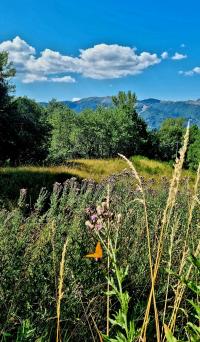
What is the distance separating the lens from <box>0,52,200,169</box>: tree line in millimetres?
25472

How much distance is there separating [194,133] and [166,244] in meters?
58.9

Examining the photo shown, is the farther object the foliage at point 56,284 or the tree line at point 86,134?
the tree line at point 86,134

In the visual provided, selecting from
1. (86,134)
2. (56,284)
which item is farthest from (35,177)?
(86,134)

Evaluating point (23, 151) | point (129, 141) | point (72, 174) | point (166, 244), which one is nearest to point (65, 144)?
point (129, 141)

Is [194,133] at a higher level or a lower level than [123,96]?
lower

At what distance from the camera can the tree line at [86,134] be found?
25472 mm

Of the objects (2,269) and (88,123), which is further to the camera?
(88,123)

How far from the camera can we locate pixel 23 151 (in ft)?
90.0

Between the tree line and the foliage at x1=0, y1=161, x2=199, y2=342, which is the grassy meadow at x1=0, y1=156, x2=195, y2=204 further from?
the tree line

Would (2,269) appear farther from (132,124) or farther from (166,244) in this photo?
(132,124)

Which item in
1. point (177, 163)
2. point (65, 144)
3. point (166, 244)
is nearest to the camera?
point (177, 163)

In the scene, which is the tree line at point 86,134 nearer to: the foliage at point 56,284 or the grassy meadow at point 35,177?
the grassy meadow at point 35,177

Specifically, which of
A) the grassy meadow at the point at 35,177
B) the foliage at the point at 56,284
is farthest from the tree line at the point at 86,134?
the foliage at the point at 56,284

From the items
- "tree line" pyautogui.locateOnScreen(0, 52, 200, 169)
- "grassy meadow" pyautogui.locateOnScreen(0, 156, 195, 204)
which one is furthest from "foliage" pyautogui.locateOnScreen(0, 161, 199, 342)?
"tree line" pyautogui.locateOnScreen(0, 52, 200, 169)
